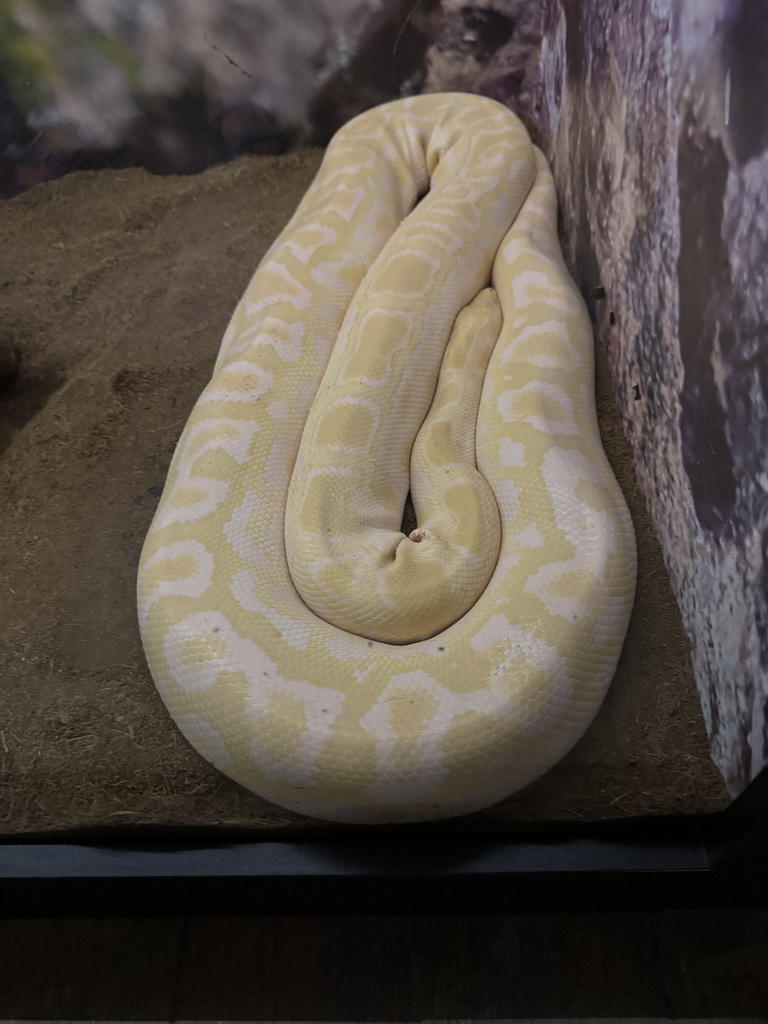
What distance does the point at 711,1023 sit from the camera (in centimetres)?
171

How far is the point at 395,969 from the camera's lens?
183 centimetres

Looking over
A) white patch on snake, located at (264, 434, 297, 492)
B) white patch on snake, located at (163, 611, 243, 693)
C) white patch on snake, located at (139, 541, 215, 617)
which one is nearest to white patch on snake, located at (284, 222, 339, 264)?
white patch on snake, located at (264, 434, 297, 492)

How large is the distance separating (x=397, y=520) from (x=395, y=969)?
1.24 m

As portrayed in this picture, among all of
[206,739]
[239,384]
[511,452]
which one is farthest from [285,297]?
[206,739]

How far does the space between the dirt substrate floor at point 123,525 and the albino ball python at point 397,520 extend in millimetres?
95

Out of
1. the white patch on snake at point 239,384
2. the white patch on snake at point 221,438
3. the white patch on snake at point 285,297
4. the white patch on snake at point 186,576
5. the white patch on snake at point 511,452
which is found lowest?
the white patch on snake at point 511,452

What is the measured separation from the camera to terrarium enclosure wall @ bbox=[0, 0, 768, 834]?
1.49m

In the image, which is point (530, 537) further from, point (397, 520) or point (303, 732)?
point (303, 732)

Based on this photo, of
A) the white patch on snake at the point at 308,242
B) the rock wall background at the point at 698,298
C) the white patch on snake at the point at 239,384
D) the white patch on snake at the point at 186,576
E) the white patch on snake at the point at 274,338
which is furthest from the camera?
the white patch on snake at the point at 308,242

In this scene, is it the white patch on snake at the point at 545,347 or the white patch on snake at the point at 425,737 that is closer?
the white patch on snake at the point at 425,737

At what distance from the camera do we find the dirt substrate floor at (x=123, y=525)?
1.55 metres

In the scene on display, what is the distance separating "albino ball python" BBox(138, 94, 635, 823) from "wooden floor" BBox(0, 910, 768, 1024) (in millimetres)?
650

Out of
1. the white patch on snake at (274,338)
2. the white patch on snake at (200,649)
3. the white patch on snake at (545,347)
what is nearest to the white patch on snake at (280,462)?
the white patch on snake at (274,338)

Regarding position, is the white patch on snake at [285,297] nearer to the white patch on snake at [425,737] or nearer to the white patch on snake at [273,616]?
the white patch on snake at [273,616]
